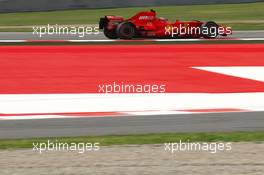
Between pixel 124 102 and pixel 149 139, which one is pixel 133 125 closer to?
pixel 149 139

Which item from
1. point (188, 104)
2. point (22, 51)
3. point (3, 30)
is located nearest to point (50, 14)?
point (3, 30)

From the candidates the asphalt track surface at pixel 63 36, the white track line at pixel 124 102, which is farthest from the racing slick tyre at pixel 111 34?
the white track line at pixel 124 102

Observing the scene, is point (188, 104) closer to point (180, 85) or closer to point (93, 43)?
point (180, 85)

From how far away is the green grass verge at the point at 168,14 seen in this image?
128ft

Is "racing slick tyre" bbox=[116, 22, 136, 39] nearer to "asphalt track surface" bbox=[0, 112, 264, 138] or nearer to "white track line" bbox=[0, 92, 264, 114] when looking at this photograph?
"white track line" bbox=[0, 92, 264, 114]

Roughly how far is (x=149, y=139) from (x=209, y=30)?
63.0ft

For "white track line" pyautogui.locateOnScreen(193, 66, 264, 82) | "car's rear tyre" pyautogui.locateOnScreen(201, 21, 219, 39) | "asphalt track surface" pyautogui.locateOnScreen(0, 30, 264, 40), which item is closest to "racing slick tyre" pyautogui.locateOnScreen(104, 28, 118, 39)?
"asphalt track surface" pyautogui.locateOnScreen(0, 30, 264, 40)

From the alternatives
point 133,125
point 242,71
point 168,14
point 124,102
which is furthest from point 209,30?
point 133,125

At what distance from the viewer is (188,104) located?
45.3ft

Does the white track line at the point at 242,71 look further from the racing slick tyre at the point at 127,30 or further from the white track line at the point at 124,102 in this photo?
the racing slick tyre at the point at 127,30

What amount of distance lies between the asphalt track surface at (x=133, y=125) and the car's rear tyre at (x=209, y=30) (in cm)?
1636

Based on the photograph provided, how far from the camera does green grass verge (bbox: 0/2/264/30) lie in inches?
1534

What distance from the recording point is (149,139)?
10.2 metres

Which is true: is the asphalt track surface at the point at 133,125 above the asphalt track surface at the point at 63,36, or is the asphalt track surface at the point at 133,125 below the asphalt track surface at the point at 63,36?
above
